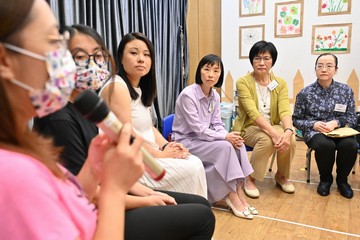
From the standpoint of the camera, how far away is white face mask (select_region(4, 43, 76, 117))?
2.09 feet

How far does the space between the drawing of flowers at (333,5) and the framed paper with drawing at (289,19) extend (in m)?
0.27

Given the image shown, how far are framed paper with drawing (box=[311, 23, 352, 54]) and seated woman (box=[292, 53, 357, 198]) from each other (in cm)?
110

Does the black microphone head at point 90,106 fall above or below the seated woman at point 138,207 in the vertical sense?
above

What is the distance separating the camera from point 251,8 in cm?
397

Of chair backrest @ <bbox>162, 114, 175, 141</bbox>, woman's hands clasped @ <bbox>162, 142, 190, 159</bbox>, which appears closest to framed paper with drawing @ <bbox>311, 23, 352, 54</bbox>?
chair backrest @ <bbox>162, 114, 175, 141</bbox>

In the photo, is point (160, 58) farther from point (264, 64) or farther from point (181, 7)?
point (264, 64)

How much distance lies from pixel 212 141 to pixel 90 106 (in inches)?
71.0

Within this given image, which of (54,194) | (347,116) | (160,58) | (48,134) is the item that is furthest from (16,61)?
(160,58)

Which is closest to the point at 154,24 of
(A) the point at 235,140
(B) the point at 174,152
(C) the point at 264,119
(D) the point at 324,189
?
(C) the point at 264,119

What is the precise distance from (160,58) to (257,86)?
133cm

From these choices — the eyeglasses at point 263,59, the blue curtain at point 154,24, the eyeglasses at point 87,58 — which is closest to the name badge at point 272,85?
the eyeglasses at point 263,59

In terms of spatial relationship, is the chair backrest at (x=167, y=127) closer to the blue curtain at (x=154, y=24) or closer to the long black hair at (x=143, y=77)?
the long black hair at (x=143, y=77)

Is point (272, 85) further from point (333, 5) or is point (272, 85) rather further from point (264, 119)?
point (333, 5)

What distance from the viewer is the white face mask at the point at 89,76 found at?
131 centimetres
